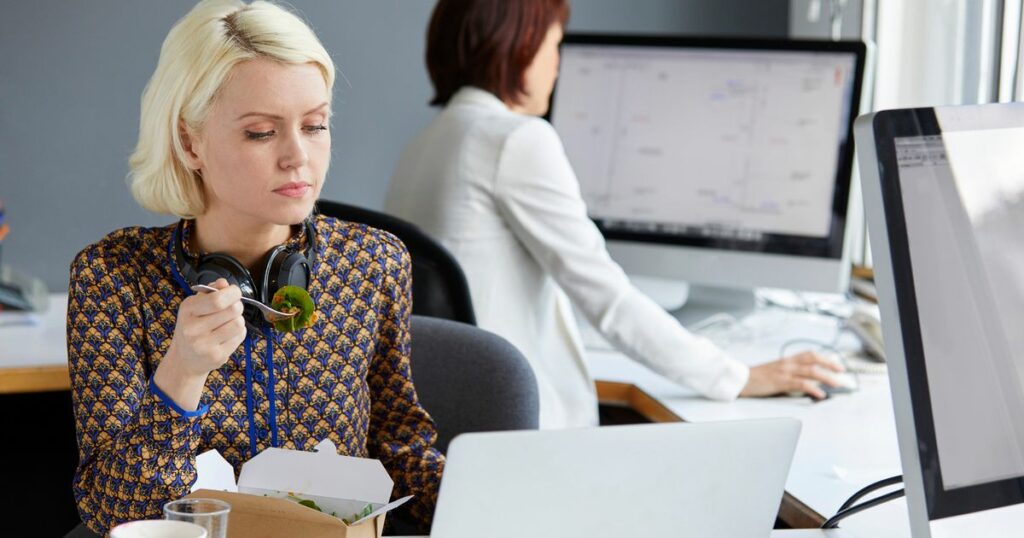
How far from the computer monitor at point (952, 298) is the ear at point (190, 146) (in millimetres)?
714

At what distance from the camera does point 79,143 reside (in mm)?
2533

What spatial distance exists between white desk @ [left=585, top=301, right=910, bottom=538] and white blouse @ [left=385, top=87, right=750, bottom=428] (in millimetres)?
88

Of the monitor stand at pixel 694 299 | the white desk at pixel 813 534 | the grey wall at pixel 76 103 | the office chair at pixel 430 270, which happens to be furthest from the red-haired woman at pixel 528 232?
the grey wall at pixel 76 103

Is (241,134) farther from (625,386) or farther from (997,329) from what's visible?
(625,386)

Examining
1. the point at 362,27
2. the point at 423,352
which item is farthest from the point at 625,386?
the point at 362,27

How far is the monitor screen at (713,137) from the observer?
211cm

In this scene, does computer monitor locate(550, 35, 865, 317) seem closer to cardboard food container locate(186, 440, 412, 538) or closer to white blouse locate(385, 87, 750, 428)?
white blouse locate(385, 87, 750, 428)

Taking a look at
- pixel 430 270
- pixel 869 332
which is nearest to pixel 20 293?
pixel 430 270

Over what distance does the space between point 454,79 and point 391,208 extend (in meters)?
0.25

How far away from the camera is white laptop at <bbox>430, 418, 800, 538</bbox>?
813 millimetres

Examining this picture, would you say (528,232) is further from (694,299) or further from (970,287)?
(970,287)

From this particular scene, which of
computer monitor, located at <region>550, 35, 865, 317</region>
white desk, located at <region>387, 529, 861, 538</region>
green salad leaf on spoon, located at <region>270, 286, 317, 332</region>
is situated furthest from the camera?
computer monitor, located at <region>550, 35, 865, 317</region>

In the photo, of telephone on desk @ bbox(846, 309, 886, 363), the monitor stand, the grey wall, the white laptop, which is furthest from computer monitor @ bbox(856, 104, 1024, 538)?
the grey wall

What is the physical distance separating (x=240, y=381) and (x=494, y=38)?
92cm
